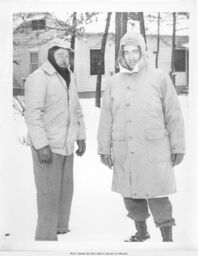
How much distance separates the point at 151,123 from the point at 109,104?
0.20 meters

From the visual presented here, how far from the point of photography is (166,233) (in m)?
2.06

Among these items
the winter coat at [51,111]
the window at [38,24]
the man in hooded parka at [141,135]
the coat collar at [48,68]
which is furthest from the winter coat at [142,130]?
the window at [38,24]

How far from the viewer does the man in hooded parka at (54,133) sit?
6.63 feet

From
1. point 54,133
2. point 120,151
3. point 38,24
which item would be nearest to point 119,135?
point 120,151

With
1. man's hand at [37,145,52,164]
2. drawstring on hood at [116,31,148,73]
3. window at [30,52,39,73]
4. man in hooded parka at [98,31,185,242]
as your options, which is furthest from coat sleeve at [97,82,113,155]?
window at [30,52,39,73]

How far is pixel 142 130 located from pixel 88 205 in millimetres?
418

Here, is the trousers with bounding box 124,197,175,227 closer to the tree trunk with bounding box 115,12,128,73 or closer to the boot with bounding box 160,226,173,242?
the boot with bounding box 160,226,173,242

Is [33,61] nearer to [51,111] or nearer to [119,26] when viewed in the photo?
[51,111]

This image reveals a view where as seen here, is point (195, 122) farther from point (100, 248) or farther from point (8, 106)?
point (8, 106)

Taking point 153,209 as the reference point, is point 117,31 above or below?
above

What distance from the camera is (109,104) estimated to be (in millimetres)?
2037

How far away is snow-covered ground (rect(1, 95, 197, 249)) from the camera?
2.06 m

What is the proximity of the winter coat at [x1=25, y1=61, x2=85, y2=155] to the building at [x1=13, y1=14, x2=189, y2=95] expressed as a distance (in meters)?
0.05

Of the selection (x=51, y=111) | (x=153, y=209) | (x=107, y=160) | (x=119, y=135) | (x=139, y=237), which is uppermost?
(x=51, y=111)
